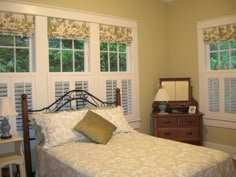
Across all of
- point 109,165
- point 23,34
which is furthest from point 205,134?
point 23,34

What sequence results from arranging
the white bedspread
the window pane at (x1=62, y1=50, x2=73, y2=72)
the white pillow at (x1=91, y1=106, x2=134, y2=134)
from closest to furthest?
the white bedspread, the white pillow at (x1=91, y1=106, x2=134, y2=134), the window pane at (x1=62, y1=50, x2=73, y2=72)

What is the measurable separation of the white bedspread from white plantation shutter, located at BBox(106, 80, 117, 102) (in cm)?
114

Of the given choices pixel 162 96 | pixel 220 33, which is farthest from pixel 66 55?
pixel 220 33

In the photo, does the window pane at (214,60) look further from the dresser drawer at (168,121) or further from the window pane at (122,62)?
the window pane at (122,62)

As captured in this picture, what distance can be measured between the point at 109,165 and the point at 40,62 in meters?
1.79

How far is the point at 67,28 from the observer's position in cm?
346

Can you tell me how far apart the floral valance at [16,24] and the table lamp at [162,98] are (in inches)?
87.2

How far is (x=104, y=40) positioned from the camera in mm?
3891

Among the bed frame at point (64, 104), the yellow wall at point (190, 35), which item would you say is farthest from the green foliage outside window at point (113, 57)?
the yellow wall at point (190, 35)

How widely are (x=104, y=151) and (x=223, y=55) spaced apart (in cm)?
279

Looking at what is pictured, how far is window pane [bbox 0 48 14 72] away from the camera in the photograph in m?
3.05

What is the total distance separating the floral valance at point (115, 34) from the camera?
3875mm

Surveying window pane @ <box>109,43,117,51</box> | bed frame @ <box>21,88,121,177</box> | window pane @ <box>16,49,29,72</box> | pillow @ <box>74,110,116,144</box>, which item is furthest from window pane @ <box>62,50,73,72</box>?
pillow @ <box>74,110,116,144</box>

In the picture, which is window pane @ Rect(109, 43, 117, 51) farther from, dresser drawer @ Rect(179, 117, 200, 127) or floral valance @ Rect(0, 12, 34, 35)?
dresser drawer @ Rect(179, 117, 200, 127)
